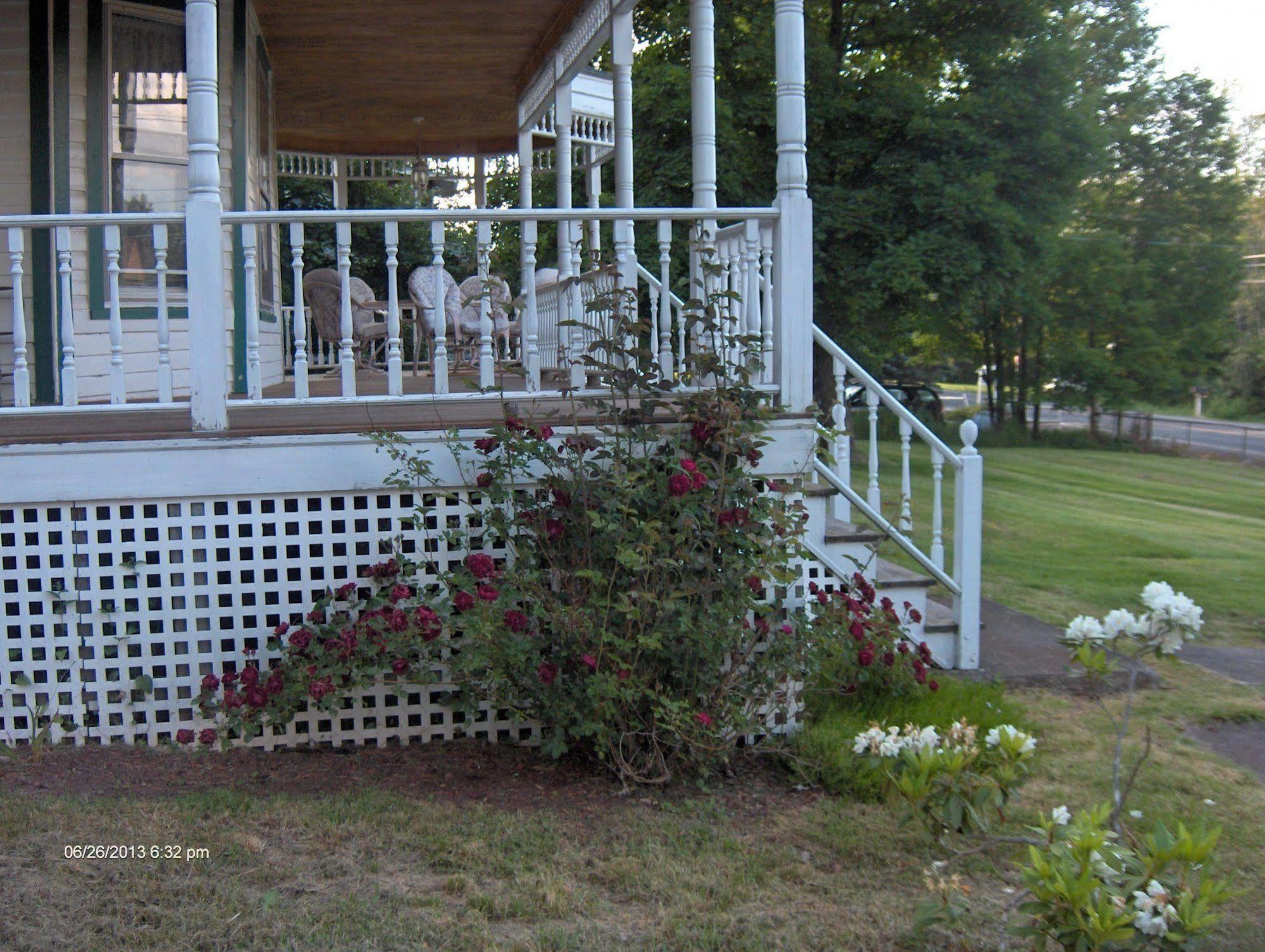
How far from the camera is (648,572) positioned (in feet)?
13.4

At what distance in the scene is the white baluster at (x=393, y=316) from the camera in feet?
14.7

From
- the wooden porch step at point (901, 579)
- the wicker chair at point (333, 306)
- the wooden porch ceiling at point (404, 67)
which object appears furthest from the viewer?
the wicker chair at point (333, 306)

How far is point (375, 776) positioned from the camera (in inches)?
168

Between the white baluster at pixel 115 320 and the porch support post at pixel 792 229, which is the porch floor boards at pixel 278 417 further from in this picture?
the porch support post at pixel 792 229

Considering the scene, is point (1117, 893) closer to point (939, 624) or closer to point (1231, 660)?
point (939, 624)

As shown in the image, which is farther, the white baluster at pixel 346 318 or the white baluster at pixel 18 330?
the white baluster at pixel 346 318

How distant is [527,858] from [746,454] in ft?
5.43

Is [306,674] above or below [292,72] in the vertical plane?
below

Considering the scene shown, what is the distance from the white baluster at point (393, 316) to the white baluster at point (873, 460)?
98.0 inches

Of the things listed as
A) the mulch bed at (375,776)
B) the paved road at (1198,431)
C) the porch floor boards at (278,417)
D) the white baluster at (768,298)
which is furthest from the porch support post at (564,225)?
the paved road at (1198,431)

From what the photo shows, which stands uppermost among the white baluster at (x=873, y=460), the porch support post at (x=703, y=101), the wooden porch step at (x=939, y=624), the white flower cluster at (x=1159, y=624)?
the porch support post at (x=703, y=101)

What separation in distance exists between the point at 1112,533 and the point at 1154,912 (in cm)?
1024

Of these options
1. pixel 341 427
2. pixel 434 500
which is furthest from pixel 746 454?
pixel 341 427

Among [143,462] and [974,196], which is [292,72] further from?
[974,196]
